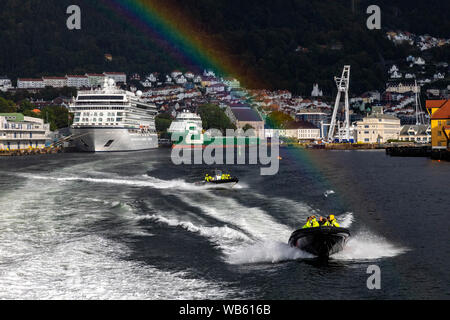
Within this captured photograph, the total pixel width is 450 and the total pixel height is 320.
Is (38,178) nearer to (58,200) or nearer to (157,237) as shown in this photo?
(58,200)

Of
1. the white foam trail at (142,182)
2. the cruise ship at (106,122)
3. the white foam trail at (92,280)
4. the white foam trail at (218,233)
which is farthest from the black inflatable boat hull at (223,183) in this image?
the cruise ship at (106,122)

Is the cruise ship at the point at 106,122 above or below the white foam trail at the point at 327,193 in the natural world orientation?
above

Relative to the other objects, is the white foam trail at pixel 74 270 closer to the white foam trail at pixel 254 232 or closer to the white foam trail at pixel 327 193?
the white foam trail at pixel 254 232

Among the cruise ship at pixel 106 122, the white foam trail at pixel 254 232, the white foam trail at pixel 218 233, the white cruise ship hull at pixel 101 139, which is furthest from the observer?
the cruise ship at pixel 106 122

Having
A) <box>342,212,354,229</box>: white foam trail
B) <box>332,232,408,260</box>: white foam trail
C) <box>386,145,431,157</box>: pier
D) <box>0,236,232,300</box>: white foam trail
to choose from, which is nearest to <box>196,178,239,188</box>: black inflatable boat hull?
<box>342,212,354,229</box>: white foam trail
